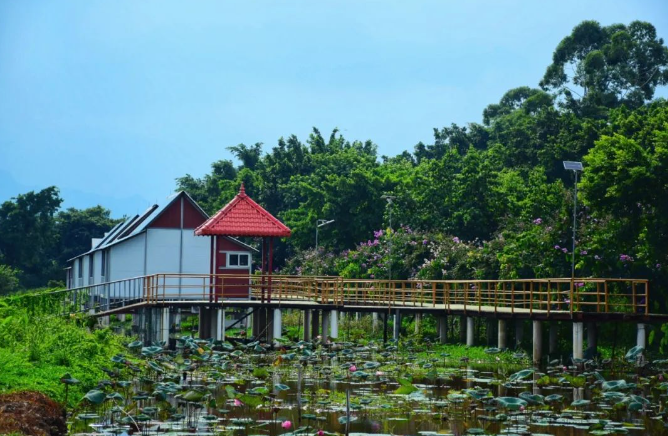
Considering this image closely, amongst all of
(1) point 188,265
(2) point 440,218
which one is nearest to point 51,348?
(1) point 188,265

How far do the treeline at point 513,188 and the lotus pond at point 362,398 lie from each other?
7.40 meters

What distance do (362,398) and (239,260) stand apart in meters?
24.2

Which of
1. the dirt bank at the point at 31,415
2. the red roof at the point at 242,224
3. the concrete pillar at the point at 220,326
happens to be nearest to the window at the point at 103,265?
the concrete pillar at the point at 220,326

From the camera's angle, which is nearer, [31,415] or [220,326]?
[31,415]

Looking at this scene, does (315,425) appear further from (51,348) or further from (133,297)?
(133,297)

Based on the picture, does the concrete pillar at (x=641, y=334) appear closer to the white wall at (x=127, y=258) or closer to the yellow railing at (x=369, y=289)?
the yellow railing at (x=369, y=289)

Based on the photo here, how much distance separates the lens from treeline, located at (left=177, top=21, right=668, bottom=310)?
3666 cm

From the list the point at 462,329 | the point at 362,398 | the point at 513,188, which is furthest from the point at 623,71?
the point at 362,398

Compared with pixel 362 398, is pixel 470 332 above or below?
above

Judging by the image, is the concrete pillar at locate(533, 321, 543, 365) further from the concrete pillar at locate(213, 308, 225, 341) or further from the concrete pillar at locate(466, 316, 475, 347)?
the concrete pillar at locate(213, 308, 225, 341)

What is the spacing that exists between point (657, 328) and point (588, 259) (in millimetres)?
5304

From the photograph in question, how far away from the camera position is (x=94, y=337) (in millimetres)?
29594

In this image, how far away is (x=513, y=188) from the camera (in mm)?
57125

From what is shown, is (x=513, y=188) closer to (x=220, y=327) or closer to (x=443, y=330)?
(x=443, y=330)
